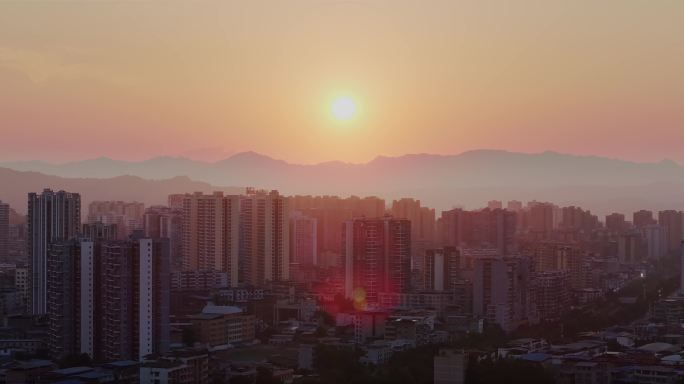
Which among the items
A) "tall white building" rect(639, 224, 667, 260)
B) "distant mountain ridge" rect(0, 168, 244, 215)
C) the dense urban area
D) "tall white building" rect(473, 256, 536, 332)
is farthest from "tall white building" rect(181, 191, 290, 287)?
"tall white building" rect(639, 224, 667, 260)

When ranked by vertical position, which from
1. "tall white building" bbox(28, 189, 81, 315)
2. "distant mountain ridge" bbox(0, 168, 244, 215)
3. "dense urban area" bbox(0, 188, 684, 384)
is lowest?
"dense urban area" bbox(0, 188, 684, 384)

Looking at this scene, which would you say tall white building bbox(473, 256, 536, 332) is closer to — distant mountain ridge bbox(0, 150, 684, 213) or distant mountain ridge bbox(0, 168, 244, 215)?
distant mountain ridge bbox(0, 168, 244, 215)

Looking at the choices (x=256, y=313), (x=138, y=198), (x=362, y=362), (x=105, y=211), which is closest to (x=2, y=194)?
(x=105, y=211)

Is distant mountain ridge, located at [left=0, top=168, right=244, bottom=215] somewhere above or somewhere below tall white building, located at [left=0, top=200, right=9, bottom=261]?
above

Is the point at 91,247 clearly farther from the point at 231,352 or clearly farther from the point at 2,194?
the point at 2,194

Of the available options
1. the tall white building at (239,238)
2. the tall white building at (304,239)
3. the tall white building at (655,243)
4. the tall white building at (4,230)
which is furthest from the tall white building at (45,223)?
the tall white building at (655,243)

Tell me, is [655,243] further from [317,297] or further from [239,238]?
[239,238]

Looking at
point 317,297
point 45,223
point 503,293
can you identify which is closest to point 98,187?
point 45,223
